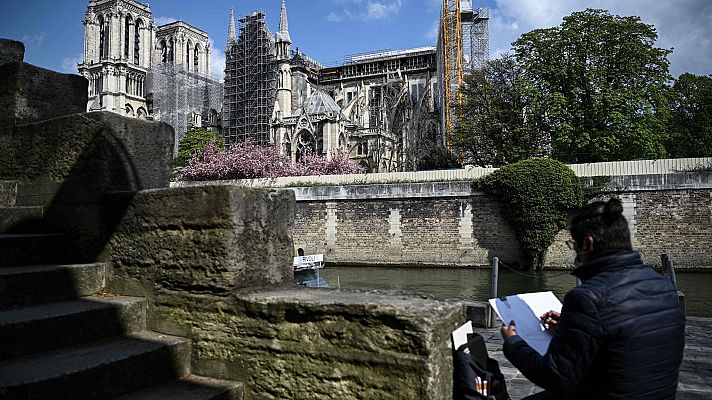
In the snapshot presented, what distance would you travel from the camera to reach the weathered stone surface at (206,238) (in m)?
2.72

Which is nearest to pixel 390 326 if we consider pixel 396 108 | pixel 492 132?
pixel 492 132

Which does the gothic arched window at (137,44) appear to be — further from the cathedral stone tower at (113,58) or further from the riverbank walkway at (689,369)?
the riverbank walkway at (689,369)

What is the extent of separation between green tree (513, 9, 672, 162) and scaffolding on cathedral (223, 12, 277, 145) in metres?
36.6

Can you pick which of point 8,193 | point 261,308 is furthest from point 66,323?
point 8,193

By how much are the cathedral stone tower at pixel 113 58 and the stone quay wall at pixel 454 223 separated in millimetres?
54309

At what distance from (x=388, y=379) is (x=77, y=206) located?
2.46 metres

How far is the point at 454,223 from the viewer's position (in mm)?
21922

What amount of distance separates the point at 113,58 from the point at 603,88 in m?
65.5

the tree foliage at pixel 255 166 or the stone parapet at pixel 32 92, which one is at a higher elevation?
the tree foliage at pixel 255 166

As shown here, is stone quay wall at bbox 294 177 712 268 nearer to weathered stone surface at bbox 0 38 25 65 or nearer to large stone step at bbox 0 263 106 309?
weathered stone surface at bbox 0 38 25 65

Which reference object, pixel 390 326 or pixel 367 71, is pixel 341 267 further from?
pixel 367 71

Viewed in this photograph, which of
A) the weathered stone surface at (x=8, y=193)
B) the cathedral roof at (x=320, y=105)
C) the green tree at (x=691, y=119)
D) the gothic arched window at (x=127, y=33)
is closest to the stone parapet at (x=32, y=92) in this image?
the weathered stone surface at (x=8, y=193)

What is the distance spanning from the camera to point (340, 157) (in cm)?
4634

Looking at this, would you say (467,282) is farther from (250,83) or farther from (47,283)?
(250,83)
